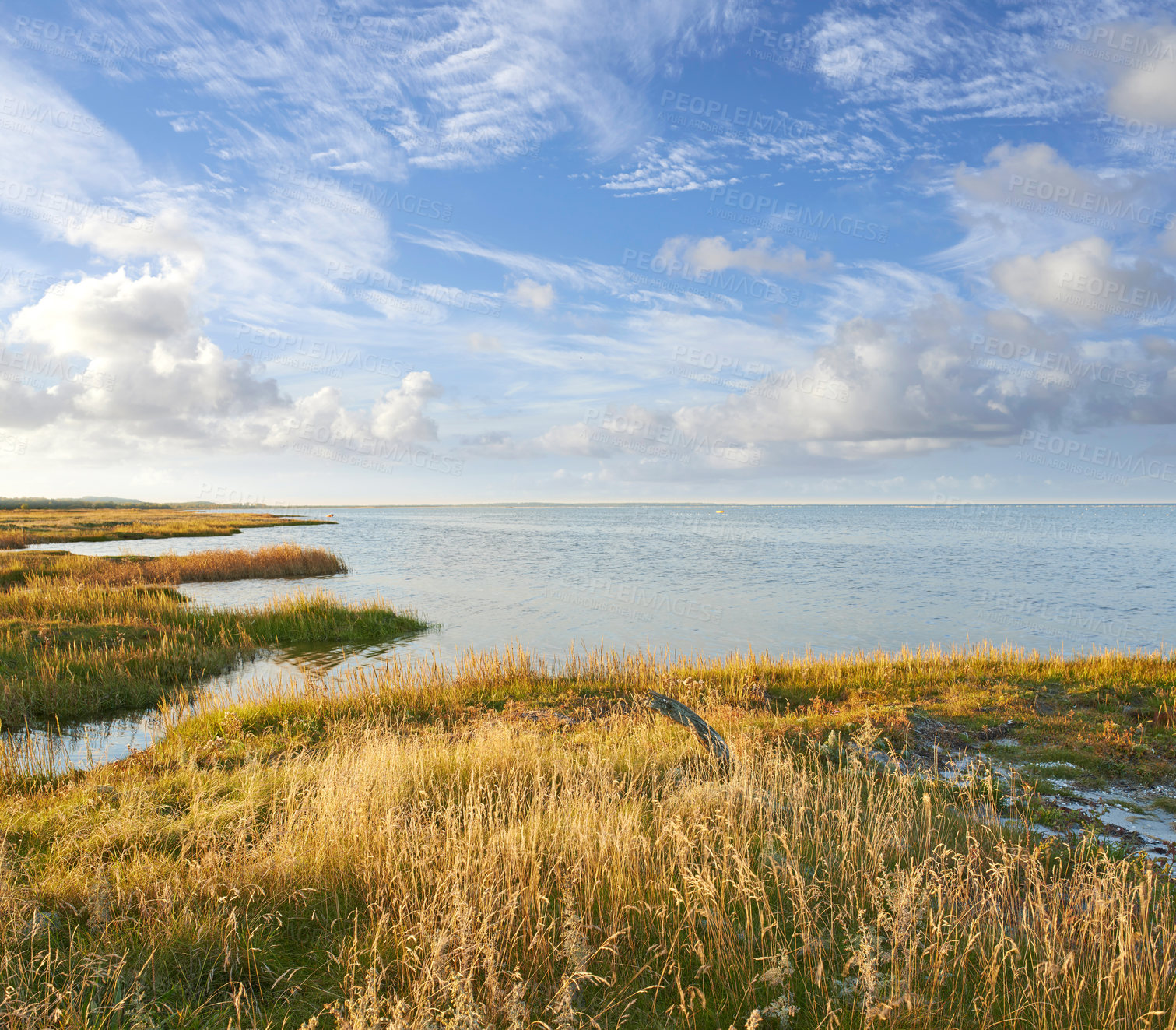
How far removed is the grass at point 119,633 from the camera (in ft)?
48.0

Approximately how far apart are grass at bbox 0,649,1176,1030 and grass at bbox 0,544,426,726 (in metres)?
7.31

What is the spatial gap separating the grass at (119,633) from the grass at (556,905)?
24.0ft

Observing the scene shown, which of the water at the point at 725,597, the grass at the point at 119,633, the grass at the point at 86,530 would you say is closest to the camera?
the grass at the point at 119,633

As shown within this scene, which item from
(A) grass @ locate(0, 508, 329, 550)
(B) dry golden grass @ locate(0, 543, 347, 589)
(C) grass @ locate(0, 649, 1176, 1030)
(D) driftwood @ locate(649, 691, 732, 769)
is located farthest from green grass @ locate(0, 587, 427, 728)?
(A) grass @ locate(0, 508, 329, 550)

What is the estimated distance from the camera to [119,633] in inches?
745

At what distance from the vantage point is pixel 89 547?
54562 millimetres

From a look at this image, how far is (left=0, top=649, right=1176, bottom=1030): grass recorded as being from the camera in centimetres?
380

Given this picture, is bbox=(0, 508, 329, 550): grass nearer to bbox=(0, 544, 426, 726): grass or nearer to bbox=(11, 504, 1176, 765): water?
bbox=(11, 504, 1176, 765): water

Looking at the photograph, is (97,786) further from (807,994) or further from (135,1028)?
(807,994)

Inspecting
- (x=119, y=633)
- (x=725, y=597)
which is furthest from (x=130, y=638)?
(x=725, y=597)

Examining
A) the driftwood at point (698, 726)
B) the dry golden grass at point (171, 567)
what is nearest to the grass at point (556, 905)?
the driftwood at point (698, 726)

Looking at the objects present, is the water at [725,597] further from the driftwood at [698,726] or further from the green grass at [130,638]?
the driftwood at [698,726]

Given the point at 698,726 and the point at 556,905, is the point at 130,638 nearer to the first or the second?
the point at 698,726

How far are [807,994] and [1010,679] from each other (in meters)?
13.4
